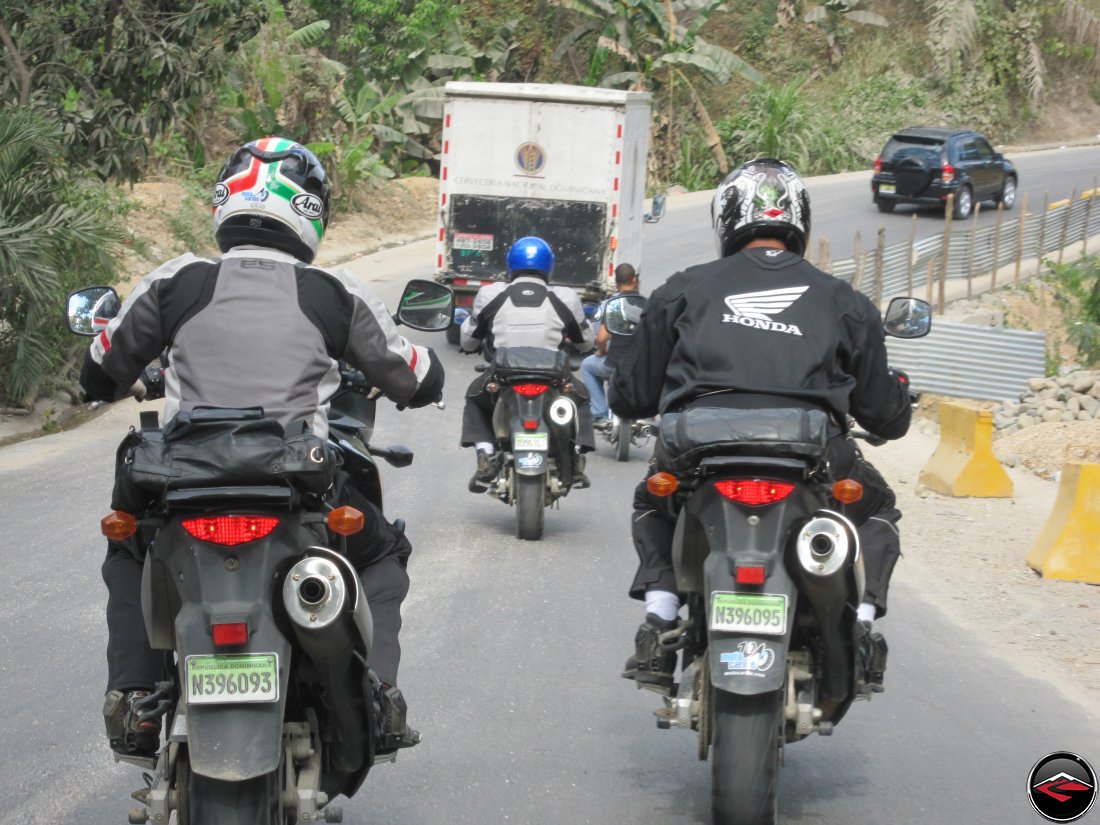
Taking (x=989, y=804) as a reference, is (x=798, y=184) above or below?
above

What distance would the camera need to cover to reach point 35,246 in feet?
41.9

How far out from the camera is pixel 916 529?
10719 mm

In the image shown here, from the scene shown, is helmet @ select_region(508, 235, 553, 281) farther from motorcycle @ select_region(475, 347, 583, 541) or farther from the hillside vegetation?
the hillside vegetation

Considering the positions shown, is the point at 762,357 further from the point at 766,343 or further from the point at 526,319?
the point at 526,319

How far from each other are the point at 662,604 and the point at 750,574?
27.5 inches

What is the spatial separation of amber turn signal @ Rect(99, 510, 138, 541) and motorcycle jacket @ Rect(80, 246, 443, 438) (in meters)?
0.29

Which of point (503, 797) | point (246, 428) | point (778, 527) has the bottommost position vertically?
point (503, 797)

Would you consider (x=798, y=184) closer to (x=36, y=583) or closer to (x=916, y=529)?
(x=36, y=583)

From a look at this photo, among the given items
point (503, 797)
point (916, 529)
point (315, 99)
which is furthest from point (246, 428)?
point (315, 99)

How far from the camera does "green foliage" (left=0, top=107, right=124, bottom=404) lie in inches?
500

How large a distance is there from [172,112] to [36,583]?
825 centimetres

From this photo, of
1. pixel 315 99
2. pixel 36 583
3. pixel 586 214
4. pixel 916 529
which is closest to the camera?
pixel 36 583

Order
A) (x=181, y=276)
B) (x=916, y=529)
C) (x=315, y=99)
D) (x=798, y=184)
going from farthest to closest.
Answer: (x=315, y=99)
(x=916, y=529)
(x=798, y=184)
(x=181, y=276)

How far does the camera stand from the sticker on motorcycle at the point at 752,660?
4133 millimetres
